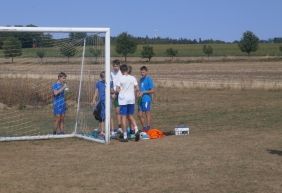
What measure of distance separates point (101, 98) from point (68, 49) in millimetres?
2209

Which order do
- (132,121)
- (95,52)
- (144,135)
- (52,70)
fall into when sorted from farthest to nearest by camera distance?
1. (52,70)
2. (95,52)
3. (144,135)
4. (132,121)

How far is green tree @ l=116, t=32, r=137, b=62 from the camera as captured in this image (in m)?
103

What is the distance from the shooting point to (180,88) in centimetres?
3597

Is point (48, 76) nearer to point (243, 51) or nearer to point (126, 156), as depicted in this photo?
point (126, 156)

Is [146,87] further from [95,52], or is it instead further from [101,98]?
[95,52]

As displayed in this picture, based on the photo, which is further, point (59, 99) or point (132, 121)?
point (59, 99)

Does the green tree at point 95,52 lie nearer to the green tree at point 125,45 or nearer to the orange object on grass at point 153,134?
the orange object on grass at point 153,134

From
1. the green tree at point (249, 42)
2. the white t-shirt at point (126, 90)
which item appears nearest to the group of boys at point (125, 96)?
the white t-shirt at point (126, 90)

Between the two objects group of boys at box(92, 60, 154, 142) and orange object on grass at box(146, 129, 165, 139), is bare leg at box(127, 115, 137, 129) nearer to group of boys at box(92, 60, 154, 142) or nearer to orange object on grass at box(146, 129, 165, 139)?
group of boys at box(92, 60, 154, 142)

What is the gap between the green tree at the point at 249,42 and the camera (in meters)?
110

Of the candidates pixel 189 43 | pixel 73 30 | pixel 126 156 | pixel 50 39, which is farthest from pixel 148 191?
pixel 189 43

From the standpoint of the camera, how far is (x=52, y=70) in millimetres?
18109

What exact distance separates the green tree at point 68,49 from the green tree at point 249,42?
96.3 meters

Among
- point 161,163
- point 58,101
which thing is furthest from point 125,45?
point 161,163
